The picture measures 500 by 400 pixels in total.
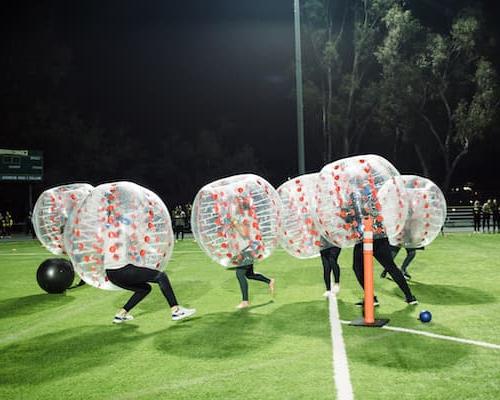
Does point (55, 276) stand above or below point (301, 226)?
below

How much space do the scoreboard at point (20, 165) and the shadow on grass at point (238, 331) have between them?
94.4 ft

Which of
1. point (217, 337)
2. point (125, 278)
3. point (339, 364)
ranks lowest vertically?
point (217, 337)

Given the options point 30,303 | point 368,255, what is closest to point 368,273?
point 368,255

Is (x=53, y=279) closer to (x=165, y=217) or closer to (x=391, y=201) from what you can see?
(x=165, y=217)

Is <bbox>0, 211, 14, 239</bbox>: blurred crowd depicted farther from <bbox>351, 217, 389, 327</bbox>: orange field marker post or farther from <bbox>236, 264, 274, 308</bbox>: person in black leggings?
<bbox>351, 217, 389, 327</bbox>: orange field marker post

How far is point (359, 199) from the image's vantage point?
734 centimetres

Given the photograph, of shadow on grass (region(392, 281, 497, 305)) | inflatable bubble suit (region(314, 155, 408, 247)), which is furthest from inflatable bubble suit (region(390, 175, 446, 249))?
inflatable bubble suit (region(314, 155, 408, 247))

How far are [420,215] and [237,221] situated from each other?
3954mm

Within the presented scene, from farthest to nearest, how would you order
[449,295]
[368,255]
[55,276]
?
[55,276]
[449,295]
[368,255]

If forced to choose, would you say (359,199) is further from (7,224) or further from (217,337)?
(7,224)

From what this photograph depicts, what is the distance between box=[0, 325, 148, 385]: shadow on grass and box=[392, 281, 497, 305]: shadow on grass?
4.99 meters

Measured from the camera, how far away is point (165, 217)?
7.46 meters

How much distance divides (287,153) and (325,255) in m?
48.6

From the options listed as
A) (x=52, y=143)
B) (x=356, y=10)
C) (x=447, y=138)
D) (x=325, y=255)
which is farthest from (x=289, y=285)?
(x=52, y=143)
